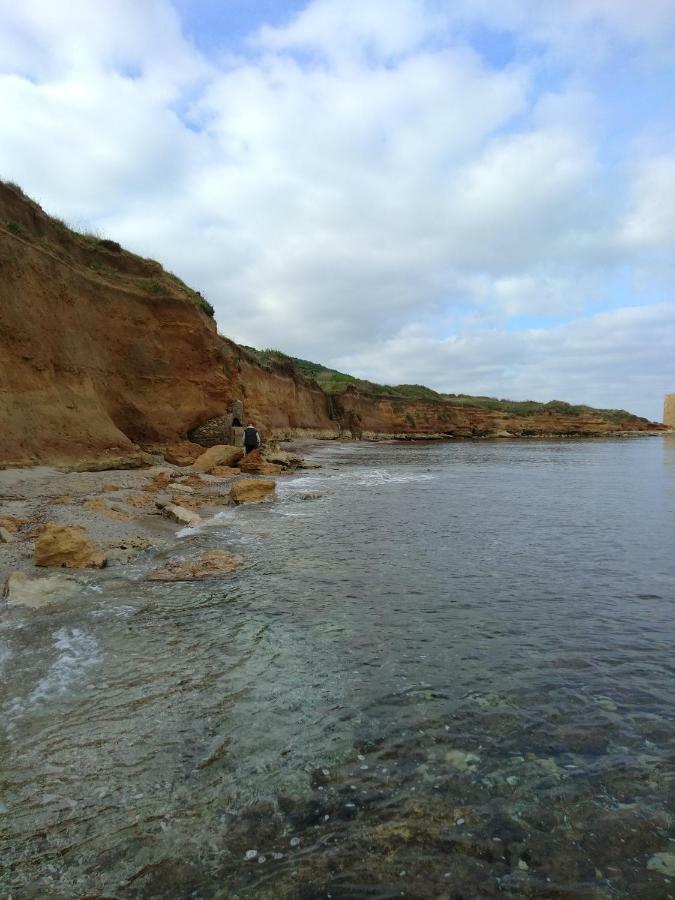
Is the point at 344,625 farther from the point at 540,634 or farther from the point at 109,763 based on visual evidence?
the point at 109,763

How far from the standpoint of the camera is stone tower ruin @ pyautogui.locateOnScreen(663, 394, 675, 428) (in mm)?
109600

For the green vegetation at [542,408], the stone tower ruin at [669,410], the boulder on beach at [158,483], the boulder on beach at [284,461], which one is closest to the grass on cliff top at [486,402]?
the green vegetation at [542,408]

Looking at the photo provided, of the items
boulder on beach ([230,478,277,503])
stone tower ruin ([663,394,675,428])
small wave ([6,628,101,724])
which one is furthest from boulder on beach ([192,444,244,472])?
stone tower ruin ([663,394,675,428])

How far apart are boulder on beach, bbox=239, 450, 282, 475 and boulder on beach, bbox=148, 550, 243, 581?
44.9 feet

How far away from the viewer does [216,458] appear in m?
20.2

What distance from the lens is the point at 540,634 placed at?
516cm

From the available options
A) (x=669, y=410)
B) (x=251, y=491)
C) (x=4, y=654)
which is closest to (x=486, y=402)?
(x=669, y=410)

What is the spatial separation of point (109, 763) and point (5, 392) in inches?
530

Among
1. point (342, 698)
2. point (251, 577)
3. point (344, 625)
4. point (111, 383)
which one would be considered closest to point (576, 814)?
point (342, 698)

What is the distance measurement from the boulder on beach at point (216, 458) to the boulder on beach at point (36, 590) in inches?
515

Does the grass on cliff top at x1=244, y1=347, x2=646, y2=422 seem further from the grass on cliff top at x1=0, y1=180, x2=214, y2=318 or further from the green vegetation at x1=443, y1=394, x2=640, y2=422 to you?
the grass on cliff top at x1=0, y1=180, x2=214, y2=318

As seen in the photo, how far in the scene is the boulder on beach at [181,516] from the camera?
10.7 metres

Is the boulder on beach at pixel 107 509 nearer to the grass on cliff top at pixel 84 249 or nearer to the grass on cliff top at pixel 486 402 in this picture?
the grass on cliff top at pixel 84 249

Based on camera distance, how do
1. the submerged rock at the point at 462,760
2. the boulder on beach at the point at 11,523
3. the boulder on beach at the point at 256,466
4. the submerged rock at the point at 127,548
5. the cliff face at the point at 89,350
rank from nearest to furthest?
the submerged rock at the point at 462,760 < the submerged rock at the point at 127,548 < the boulder on beach at the point at 11,523 < the cliff face at the point at 89,350 < the boulder on beach at the point at 256,466
